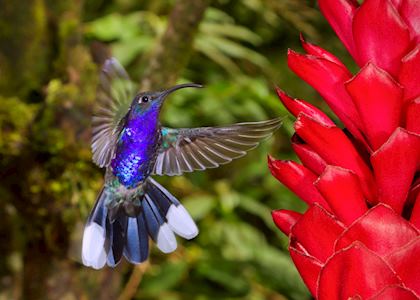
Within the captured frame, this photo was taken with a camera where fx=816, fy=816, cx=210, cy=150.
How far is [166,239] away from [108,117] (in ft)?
0.65

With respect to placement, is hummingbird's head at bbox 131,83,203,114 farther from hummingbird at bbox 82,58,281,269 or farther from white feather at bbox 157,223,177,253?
white feather at bbox 157,223,177,253

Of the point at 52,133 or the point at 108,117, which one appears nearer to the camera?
the point at 108,117

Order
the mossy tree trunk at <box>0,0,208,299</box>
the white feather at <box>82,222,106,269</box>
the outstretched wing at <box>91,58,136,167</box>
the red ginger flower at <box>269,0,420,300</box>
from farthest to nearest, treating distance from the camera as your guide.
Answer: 1. the mossy tree trunk at <box>0,0,208,299</box>
2. the outstretched wing at <box>91,58,136,167</box>
3. the white feather at <box>82,222,106,269</box>
4. the red ginger flower at <box>269,0,420,300</box>

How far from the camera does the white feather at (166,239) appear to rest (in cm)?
96

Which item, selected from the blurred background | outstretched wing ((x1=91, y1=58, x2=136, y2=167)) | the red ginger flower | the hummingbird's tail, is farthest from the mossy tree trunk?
the red ginger flower

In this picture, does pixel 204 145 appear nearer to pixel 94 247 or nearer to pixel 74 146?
pixel 94 247

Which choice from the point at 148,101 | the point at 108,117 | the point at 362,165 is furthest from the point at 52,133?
the point at 362,165

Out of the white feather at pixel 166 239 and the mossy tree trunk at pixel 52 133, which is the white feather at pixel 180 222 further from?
the mossy tree trunk at pixel 52 133

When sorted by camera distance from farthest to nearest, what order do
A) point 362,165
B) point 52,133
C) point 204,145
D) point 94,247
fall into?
point 52,133 → point 204,145 → point 94,247 → point 362,165

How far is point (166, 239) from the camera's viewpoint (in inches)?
38.1

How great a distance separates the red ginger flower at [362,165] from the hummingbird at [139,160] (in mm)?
135

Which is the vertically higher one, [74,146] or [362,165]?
[362,165]

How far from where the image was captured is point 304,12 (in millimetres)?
2303

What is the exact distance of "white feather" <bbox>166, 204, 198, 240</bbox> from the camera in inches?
37.4
